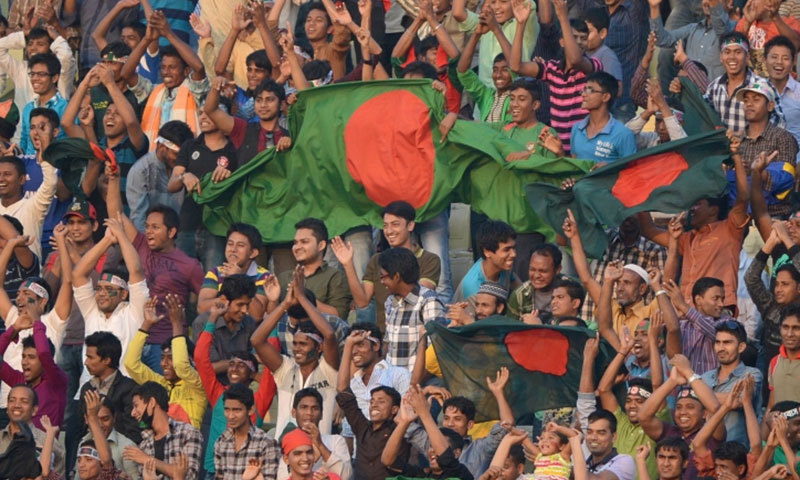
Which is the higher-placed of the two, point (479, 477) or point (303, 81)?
point (303, 81)

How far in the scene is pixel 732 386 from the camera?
1412 centimetres

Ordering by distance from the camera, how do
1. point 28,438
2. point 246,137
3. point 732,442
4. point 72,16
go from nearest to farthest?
point 732,442, point 28,438, point 246,137, point 72,16

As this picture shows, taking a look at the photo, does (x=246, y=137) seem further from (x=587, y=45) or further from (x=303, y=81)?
(x=587, y=45)

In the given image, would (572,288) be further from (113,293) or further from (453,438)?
(113,293)

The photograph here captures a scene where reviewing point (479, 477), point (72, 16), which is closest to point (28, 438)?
point (479, 477)

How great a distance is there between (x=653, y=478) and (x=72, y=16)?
9.13 meters

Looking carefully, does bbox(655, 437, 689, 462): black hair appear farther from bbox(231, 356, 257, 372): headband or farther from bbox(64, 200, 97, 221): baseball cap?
bbox(64, 200, 97, 221): baseball cap

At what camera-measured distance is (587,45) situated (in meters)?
18.2

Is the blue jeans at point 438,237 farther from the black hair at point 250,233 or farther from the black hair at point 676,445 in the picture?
the black hair at point 676,445

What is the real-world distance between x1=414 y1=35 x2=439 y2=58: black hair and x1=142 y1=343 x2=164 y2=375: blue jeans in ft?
13.0

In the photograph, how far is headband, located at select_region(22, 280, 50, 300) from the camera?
16.3m

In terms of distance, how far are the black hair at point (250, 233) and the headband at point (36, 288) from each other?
145cm

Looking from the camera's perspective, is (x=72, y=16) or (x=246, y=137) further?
(x=72, y=16)

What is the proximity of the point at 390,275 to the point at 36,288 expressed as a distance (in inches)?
116
